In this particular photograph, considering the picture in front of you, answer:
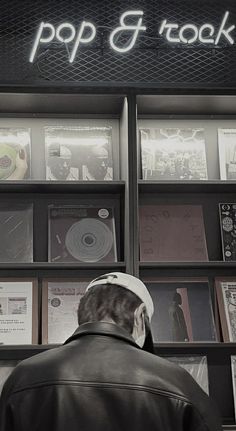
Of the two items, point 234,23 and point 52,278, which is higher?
point 234,23

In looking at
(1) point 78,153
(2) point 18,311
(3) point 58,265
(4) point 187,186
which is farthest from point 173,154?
(2) point 18,311

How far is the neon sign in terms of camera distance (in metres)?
3.65

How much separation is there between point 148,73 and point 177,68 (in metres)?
0.17

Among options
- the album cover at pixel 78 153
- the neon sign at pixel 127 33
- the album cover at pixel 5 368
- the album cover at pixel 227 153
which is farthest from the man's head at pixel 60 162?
the album cover at pixel 5 368

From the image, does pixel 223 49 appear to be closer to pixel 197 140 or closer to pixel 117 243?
pixel 197 140

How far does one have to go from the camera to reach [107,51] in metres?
3.90

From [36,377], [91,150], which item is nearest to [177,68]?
[91,150]

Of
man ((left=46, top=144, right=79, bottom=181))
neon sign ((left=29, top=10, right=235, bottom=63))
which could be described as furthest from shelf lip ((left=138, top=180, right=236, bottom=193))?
neon sign ((left=29, top=10, right=235, bottom=63))

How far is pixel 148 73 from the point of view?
12.8 feet

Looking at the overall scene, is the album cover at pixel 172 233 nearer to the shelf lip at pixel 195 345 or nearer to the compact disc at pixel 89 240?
the compact disc at pixel 89 240

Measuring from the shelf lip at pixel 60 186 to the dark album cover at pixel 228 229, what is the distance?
588 millimetres

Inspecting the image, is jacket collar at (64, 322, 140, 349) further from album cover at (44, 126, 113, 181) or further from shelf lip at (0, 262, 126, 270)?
album cover at (44, 126, 113, 181)

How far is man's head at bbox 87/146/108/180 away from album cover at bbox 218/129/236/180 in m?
0.63

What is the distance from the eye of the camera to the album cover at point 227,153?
374 cm
